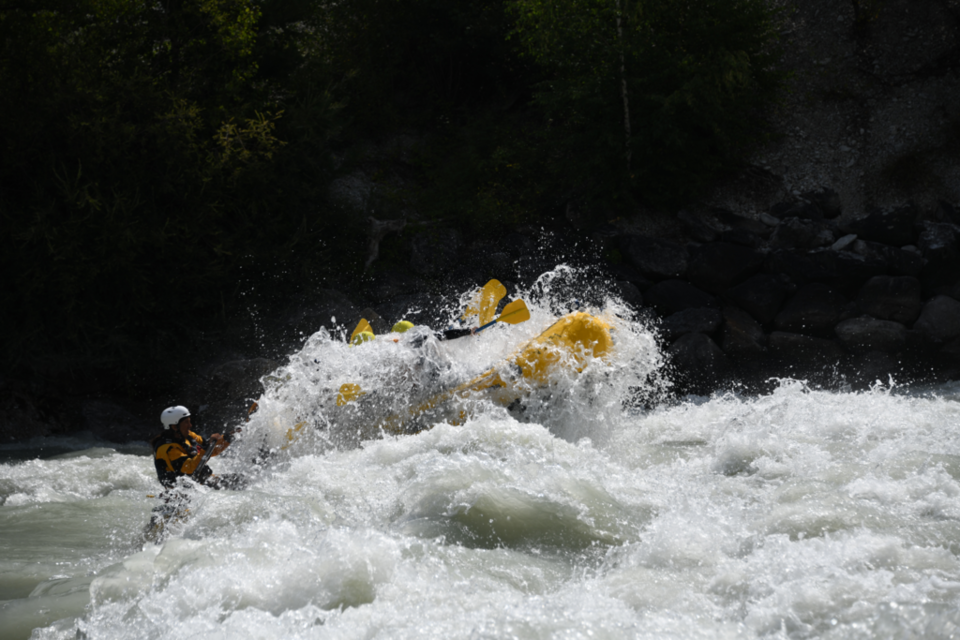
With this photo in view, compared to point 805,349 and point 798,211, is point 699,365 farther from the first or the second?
point 798,211

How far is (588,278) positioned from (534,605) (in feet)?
23.4

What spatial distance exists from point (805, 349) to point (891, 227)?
6.75 feet

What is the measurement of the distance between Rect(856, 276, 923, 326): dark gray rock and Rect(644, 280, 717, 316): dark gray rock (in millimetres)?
1741

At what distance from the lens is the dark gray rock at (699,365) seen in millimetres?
8203

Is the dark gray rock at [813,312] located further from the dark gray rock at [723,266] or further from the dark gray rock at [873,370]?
Result: the dark gray rock at [723,266]

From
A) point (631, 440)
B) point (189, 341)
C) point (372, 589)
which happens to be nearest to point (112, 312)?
point (189, 341)

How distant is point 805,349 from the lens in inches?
323

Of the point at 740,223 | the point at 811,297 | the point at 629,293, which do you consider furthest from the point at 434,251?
the point at 811,297

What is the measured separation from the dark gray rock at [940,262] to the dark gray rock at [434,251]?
229 inches

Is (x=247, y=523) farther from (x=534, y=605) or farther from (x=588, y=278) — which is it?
(x=588, y=278)

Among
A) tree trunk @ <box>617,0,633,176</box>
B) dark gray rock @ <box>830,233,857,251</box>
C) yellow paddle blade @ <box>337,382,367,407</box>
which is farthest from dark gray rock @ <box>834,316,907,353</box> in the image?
yellow paddle blade @ <box>337,382,367,407</box>

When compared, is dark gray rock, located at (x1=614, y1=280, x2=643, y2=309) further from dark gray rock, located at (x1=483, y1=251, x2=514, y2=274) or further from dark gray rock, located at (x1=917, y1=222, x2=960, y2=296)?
dark gray rock, located at (x1=917, y1=222, x2=960, y2=296)

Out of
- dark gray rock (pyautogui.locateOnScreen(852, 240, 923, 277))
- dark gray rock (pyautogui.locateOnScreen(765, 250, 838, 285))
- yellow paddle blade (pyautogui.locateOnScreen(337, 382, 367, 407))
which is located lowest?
yellow paddle blade (pyautogui.locateOnScreen(337, 382, 367, 407))

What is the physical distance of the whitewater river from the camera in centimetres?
242
